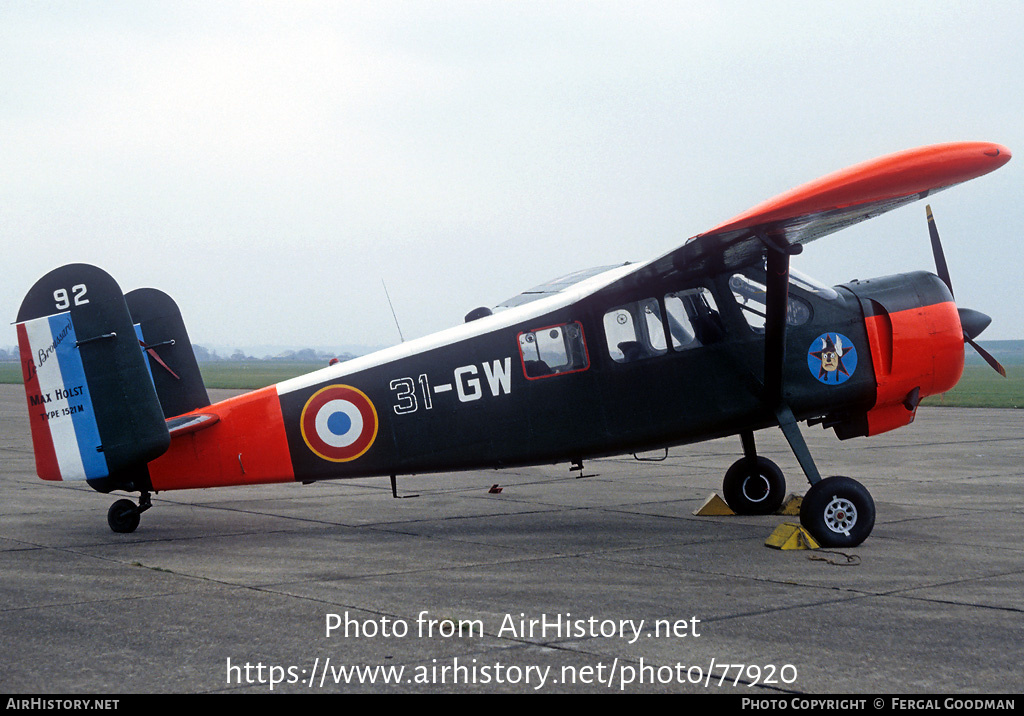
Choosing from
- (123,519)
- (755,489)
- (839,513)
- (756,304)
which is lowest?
(755,489)

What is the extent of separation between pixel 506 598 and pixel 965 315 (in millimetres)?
6532

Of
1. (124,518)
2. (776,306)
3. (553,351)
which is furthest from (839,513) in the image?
(124,518)

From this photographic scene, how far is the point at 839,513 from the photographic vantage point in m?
9.14

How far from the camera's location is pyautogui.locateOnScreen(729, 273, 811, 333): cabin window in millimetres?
9953

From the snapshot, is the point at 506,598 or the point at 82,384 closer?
the point at 506,598

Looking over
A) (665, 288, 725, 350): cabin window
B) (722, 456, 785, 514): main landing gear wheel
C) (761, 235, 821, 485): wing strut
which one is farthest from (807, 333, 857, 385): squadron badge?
(722, 456, 785, 514): main landing gear wheel

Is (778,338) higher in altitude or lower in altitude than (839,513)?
higher

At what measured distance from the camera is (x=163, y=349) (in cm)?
1155

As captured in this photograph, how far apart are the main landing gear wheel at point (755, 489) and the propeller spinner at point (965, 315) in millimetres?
2575

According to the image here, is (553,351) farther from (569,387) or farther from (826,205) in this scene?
(826,205)

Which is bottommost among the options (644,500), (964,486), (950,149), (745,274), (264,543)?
(964,486)

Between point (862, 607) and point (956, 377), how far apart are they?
14.4 ft
